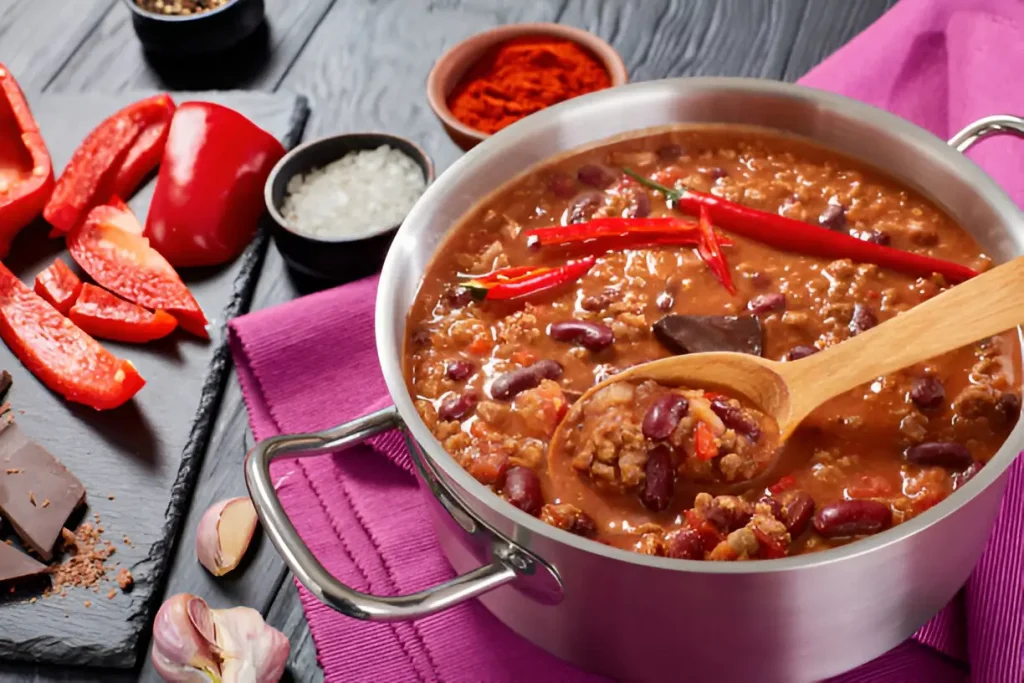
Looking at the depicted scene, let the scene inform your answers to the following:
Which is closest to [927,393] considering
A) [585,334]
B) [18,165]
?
[585,334]

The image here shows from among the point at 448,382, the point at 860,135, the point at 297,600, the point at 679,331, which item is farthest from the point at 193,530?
the point at 860,135

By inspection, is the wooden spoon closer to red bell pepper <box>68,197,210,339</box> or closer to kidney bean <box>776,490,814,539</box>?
kidney bean <box>776,490,814,539</box>

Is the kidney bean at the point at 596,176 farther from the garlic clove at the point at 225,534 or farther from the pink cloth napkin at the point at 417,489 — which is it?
the garlic clove at the point at 225,534

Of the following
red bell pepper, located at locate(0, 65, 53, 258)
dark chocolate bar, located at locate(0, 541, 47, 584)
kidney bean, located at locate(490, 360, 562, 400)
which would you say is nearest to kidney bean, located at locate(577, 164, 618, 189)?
kidney bean, located at locate(490, 360, 562, 400)

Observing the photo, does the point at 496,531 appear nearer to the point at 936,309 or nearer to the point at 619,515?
the point at 619,515

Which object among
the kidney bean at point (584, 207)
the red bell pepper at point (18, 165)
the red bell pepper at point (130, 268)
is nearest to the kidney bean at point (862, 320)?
the kidney bean at point (584, 207)
